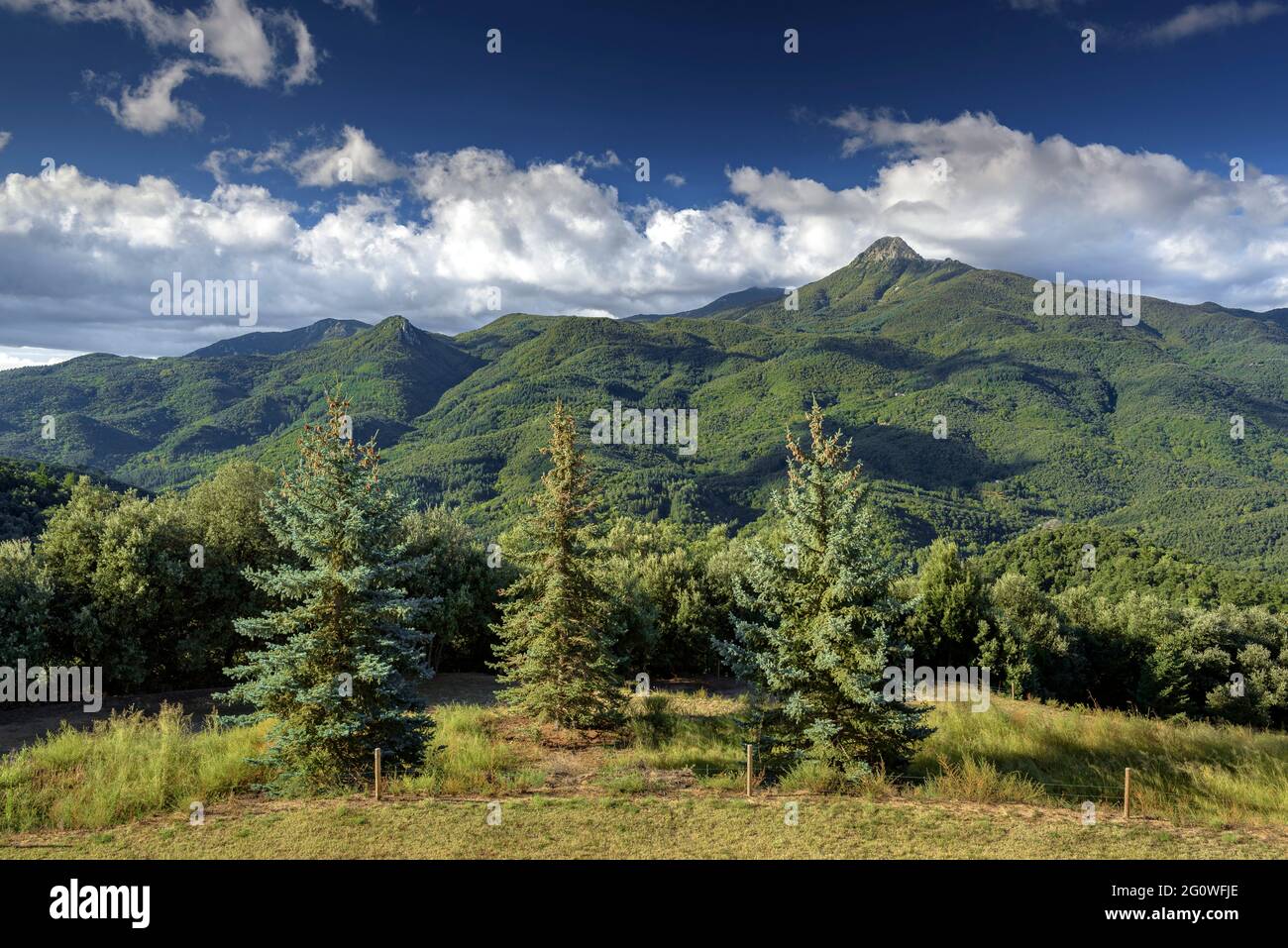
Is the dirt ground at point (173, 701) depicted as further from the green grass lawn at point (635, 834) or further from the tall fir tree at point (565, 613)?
the green grass lawn at point (635, 834)

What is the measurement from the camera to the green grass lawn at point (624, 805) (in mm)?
9602

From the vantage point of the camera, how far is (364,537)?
12.3m

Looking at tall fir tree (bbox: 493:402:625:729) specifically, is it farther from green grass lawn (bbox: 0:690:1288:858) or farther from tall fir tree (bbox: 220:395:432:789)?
tall fir tree (bbox: 220:395:432:789)

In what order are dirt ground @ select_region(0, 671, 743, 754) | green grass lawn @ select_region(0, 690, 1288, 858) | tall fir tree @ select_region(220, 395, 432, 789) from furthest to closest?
dirt ground @ select_region(0, 671, 743, 754), tall fir tree @ select_region(220, 395, 432, 789), green grass lawn @ select_region(0, 690, 1288, 858)

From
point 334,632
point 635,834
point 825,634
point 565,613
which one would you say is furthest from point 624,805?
point 334,632

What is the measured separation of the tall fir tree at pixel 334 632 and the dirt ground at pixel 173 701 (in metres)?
3.48

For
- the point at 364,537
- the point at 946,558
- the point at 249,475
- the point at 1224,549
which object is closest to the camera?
the point at 364,537

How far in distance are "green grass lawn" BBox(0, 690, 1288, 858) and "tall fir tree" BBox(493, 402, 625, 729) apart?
1087mm

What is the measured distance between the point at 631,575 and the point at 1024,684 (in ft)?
62.8

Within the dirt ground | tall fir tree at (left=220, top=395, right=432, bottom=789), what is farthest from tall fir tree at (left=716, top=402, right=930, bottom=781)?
the dirt ground

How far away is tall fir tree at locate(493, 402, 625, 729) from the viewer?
16.4m

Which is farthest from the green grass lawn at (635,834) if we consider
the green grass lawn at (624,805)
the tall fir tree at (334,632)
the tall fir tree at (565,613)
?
the tall fir tree at (565,613)
